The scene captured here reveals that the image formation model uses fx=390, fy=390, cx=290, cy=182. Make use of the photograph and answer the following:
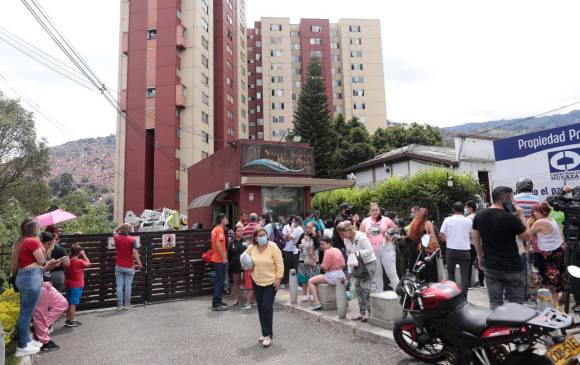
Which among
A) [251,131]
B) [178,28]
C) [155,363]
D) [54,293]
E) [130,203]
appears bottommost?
[155,363]

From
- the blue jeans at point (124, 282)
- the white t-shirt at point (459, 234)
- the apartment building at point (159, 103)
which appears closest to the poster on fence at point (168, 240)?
the blue jeans at point (124, 282)

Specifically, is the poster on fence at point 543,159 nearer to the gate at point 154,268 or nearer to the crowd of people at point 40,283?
the gate at point 154,268

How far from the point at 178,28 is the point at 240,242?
38.2 m

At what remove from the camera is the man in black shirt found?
4.64 m

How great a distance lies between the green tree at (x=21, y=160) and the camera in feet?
103

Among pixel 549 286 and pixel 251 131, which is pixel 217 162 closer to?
pixel 549 286

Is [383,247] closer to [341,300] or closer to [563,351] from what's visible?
[341,300]

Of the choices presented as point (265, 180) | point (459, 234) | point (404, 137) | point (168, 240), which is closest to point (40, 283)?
point (168, 240)

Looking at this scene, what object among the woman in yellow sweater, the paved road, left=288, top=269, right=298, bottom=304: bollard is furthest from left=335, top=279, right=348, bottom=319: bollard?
left=288, top=269, right=298, bottom=304: bollard

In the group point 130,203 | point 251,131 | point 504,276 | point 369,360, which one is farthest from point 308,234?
point 251,131

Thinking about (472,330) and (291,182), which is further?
(291,182)

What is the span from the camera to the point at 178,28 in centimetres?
4153

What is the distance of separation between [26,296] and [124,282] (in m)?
3.60

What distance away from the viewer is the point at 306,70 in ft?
215
